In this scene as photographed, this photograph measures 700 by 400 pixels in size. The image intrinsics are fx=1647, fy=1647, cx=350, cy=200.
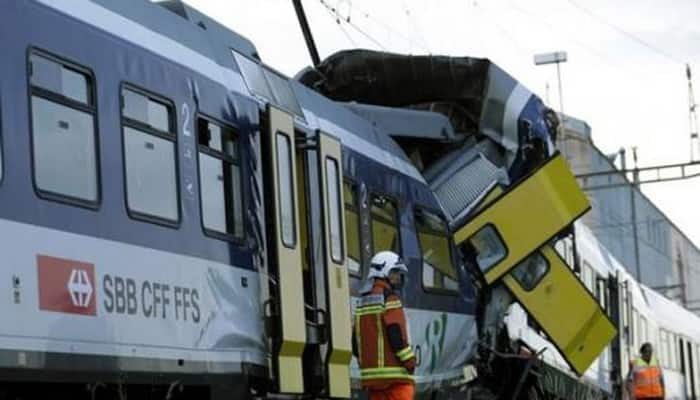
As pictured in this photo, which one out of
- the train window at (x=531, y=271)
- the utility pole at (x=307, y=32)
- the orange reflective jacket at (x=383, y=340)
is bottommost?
the orange reflective jacket at (x=383, y=340)

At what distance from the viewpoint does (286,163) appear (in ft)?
38.2

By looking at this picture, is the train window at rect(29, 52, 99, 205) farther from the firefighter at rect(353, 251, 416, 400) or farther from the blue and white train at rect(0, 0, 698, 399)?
the firefighter at rect(353, 251, 416, 400)

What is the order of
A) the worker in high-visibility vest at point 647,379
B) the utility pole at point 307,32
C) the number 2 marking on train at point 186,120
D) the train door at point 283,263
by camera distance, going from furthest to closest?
the worker in high-visibility vest at point 647,379
the utility pole at point 307,32
the train door at point 283,263
the number 2 marking on train at point 186,120

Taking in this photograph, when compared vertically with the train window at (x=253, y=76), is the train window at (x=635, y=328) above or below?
below

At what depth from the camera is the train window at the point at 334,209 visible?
482 inches

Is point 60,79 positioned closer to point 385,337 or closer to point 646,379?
point 385,337

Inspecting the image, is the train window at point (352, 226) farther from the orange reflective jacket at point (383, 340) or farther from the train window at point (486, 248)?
the train window at point (486, 248)

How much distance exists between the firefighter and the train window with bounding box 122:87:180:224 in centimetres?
189

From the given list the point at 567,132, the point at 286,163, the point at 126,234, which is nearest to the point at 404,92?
the point at 286,163

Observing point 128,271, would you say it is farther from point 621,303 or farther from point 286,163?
point 621,303

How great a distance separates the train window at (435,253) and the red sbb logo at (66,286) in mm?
6675

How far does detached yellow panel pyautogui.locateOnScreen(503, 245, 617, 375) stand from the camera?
→ 55.3 ft

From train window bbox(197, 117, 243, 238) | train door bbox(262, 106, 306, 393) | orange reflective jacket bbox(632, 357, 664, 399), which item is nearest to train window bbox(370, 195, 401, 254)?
train door bbox(262, 106, 306, 393)

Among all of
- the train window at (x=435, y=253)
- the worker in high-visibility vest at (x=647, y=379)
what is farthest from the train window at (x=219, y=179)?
the worker in high-visibility vest at (x=647, y=379)
